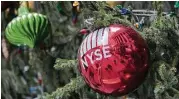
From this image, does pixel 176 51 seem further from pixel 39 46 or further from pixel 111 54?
pixel 39 46

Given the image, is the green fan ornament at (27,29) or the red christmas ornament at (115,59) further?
the green fan ornament at (27,29)

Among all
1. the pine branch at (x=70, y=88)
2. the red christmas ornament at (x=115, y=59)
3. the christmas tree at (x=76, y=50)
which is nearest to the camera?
the red christmas ornament at (x=115, y=59)

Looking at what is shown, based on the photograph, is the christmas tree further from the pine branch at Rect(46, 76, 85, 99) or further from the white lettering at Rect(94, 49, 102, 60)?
the white lettering at Rect(94, 49, 102, 60)

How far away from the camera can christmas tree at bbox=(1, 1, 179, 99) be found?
4.99ft

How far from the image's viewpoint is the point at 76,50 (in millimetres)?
2436

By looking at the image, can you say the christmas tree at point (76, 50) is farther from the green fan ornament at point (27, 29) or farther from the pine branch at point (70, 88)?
the green fan ornament at point (27, 29)

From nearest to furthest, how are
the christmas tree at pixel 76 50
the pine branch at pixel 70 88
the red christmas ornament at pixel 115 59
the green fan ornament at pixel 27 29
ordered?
1. the red christmas ornament at pixel 115 59
2. the christmas tree at pixel 76 50
3. the pine branch at pixel 70 88
4. the green fan ornament at pixel 27 29

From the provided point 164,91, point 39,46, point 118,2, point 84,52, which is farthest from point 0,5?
point 164,91

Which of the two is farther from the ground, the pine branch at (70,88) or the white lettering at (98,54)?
the white lettering at (98,54)

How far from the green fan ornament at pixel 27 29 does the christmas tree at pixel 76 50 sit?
10 centimetres

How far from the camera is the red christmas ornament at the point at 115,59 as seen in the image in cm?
140

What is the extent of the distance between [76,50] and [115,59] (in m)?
1.05

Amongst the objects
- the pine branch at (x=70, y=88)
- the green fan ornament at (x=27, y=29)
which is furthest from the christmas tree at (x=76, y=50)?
the green fan ornament at (x=27, y=29)

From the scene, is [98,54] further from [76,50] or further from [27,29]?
[76,50]
